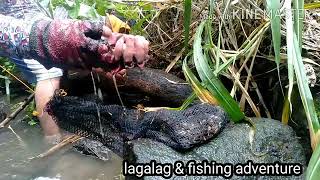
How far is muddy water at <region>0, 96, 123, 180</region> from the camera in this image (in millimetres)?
2143

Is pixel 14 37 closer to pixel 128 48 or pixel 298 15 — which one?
pixel 128 48

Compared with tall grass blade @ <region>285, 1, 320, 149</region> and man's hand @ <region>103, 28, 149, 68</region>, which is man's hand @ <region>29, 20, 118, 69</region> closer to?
man's hand @ <region>103, 28, 149, 68</region>

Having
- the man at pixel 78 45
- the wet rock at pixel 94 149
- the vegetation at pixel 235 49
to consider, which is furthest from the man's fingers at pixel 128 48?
the wet rock at pixel 94 149

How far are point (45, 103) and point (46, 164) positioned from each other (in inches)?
17.9

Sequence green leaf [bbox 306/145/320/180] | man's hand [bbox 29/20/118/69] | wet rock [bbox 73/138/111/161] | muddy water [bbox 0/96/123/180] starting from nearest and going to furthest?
green leaf [bbox 306/145/320/180]
man's hand [bbox 29/20/118/69]
muddy water [bbox 0/96/123/180]
wet rock [bbox 73/138/111/161]

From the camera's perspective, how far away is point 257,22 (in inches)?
81.7

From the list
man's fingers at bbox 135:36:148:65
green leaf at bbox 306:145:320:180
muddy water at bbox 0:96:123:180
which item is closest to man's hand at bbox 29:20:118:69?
man's fingers at bbox 135:36:148:65

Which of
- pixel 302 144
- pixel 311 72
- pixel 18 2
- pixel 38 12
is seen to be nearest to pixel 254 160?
pixel 302 144

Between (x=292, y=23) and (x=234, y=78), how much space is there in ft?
1.58

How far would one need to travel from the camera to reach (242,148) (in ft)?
5.34

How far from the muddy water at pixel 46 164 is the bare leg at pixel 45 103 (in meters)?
0.08

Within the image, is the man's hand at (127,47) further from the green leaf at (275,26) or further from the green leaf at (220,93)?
the green leaf at (275,26)

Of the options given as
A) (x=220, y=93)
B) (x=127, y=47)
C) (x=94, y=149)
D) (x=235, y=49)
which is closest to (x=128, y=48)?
(x=127, y=47)

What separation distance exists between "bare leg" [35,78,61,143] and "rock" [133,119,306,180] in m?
1.09
